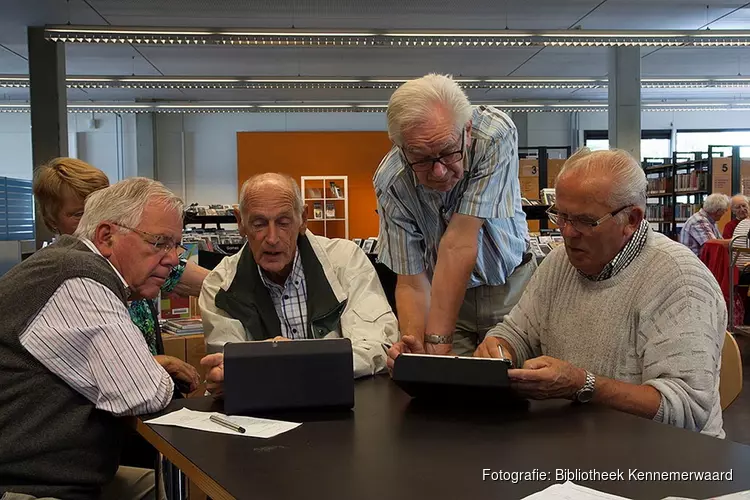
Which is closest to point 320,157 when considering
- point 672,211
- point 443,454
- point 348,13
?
point 348,13

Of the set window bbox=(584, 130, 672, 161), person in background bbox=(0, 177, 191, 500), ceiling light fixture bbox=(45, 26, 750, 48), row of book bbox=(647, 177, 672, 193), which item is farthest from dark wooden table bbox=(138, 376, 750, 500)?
window bbox=(584, 130, 672, 161)

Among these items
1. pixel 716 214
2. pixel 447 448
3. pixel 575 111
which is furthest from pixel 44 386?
pixel 575 111

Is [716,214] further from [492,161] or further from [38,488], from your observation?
[38,488]

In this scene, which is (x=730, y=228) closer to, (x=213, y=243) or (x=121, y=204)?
(x=213, y=243)

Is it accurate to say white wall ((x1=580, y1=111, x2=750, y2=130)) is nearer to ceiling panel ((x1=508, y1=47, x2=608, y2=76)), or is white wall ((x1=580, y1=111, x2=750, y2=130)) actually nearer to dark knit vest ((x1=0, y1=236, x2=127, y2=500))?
ceiling panel ((x1=508, y1=47, x2=608, y2=76))

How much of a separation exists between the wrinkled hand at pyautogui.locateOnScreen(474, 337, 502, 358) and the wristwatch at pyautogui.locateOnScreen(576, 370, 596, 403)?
306 mm

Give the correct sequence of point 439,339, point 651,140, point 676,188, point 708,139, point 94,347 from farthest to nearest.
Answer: point 651,140 → point 708,139 → point 676,188 → point 439,339 → point 94,347

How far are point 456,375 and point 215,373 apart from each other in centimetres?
64

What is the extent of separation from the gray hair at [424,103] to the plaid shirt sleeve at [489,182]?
19 centimetres

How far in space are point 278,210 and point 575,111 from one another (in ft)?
46.0

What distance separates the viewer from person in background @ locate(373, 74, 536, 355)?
194cm

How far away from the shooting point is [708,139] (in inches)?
619

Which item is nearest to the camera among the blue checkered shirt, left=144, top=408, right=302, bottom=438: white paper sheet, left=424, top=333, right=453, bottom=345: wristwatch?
left=144, top=408, right=302, bottom=438: white paper sheet

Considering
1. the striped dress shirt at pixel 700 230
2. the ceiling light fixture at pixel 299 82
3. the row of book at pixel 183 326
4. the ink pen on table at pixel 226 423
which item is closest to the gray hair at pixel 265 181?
the ink pen on table at pixel 226 423
